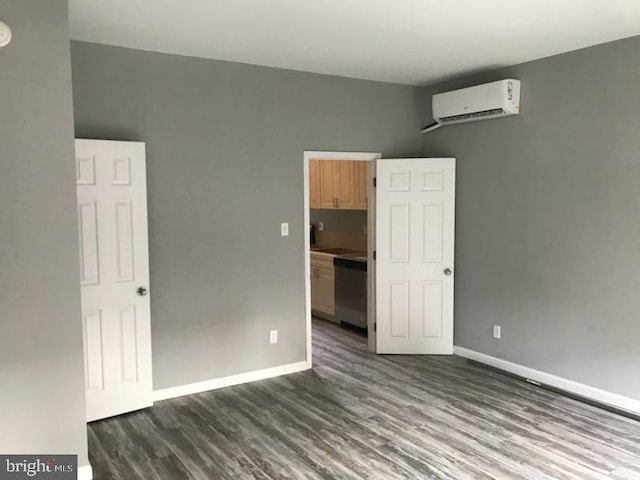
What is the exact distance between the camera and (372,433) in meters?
3.42

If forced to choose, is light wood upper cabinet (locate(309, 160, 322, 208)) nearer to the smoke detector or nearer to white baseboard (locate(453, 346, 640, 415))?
white baseboard (locate(453, 346, 640, 415))

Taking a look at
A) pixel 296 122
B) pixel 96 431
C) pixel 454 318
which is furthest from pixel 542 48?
pixel 96 431

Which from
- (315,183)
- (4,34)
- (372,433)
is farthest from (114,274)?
(315,183)

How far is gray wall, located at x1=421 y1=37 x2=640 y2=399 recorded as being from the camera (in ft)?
12.2

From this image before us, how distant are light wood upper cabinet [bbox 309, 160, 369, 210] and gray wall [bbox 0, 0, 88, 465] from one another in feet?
12.2

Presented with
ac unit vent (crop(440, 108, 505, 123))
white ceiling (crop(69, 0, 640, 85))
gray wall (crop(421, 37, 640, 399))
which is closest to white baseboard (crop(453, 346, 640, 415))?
gray wall (crop(421, 37, 640, 399))

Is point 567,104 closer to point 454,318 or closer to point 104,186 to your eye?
point 454,318

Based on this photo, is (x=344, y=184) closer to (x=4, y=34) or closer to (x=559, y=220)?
(x=559, y=220)

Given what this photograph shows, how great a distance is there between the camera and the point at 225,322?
4277mm

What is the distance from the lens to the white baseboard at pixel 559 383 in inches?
148

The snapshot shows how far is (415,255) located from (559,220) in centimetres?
138

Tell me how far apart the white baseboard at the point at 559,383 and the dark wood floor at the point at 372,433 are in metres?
0.13

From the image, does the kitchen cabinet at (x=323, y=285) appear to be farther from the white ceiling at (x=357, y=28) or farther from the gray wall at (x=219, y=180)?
the white ceiling at (x=357, y=28)

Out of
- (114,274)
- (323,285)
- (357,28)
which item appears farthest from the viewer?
(323,285)
